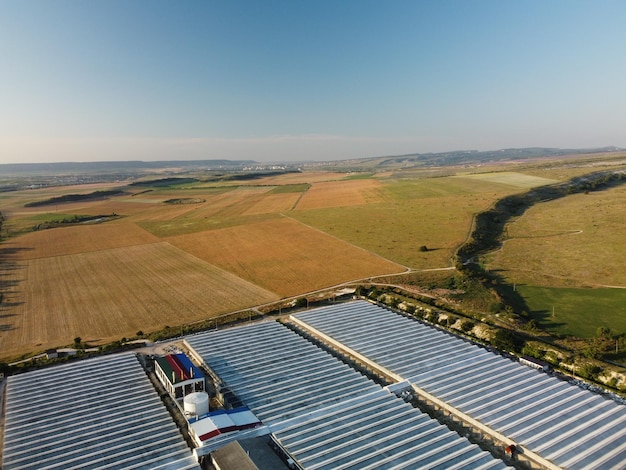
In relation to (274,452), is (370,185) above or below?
above

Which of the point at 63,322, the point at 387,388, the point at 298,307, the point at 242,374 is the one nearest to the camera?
the point at 387,388

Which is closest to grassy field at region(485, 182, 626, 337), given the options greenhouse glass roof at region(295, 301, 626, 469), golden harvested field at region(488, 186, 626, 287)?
golden harvested field at region(488, 186, 626, 287)

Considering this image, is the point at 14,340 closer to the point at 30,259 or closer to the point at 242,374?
the point at 242,374

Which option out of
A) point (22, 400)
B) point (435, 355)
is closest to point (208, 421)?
point (22, 400)

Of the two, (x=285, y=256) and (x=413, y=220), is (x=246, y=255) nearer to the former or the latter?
(x=285, y=256)

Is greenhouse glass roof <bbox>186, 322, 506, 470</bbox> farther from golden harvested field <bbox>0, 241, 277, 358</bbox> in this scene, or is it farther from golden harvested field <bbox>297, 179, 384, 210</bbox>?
golden harvested field <bbox>297, 179, 384, 210</bbox>

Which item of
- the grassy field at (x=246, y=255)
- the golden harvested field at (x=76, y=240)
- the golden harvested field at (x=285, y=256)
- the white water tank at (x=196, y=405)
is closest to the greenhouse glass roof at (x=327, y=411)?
the white water tank at (x=196, y=405)
